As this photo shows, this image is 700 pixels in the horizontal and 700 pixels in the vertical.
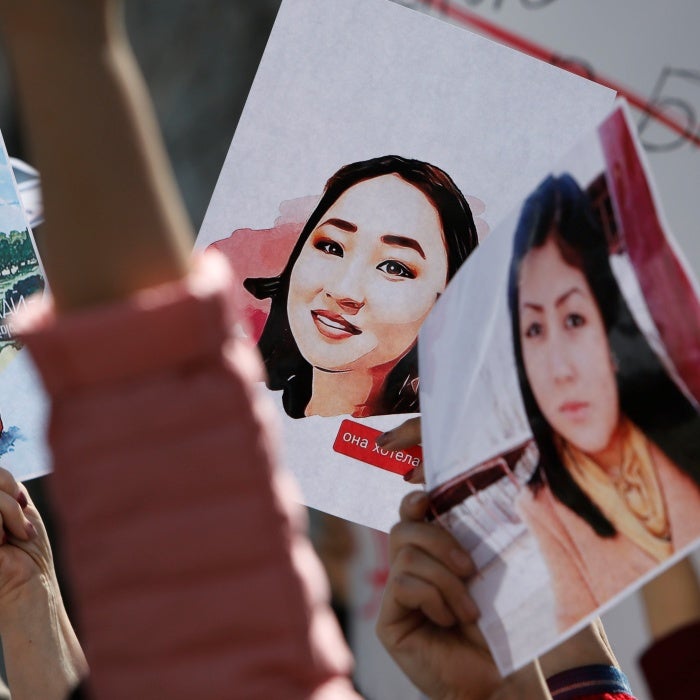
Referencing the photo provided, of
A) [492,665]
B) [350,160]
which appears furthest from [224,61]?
[492,665]

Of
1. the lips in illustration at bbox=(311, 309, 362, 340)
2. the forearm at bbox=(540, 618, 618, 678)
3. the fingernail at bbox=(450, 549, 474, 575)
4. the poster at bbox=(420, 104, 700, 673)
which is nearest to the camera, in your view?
the poster at bbox=(420, 104, 700, 673)

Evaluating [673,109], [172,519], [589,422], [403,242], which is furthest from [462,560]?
[673,109]

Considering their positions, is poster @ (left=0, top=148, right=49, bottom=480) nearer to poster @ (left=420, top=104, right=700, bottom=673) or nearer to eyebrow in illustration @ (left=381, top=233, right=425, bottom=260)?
eyebrow in illustration @ (left=381, top=233, right=425, bottom=260)

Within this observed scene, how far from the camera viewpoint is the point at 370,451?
115 cm

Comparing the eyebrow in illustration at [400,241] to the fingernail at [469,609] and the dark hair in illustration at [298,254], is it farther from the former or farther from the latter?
the fingernail at [469,609]

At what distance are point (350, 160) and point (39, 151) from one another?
71cm

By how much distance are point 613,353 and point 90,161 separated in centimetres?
34

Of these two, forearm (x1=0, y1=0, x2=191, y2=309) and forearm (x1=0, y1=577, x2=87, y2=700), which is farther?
forearm (x1=0, y1=577, x2=87, y2=700)

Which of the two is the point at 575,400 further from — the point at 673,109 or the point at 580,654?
the point at 673,109

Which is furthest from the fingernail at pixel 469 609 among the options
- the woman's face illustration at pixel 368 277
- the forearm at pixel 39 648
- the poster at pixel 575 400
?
the forearm at pixel 39 648

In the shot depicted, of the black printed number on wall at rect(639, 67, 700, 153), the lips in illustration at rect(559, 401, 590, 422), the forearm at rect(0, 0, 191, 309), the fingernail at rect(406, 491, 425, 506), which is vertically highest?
the black printed number on wall at rect(639, 67, 700, 153)

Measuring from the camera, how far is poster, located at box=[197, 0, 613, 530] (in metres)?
1.13

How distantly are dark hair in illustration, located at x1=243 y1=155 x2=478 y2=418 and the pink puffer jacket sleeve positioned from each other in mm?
689

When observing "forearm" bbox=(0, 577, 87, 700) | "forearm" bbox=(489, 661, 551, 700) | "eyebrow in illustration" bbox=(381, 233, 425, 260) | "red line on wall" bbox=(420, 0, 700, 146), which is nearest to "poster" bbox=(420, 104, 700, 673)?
"forearm" bbox=(489, 661, 551, 700)
